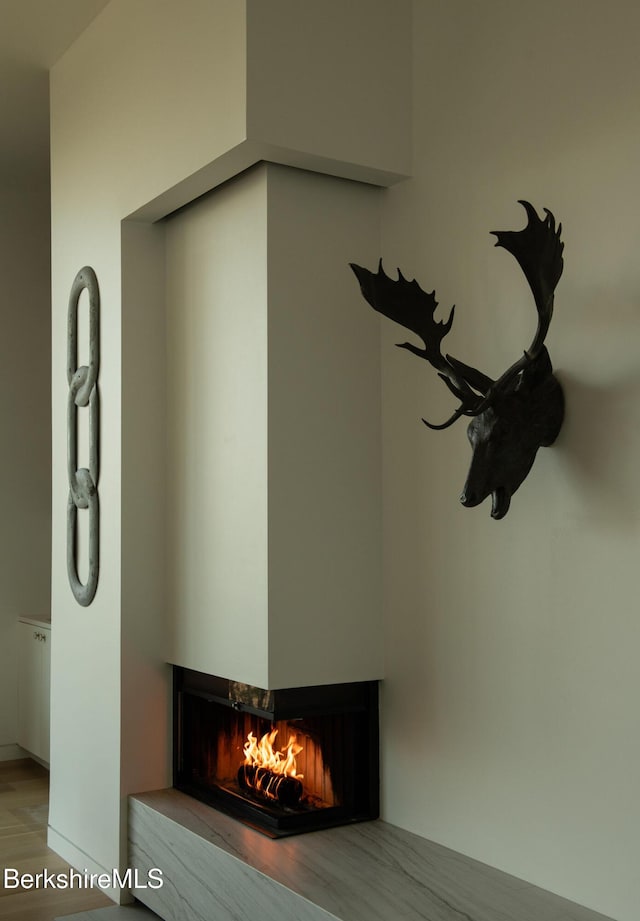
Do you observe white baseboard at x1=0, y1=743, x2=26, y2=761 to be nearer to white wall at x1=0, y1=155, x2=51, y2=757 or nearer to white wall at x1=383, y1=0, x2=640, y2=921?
white wall at x1=0, y1=155, x2=51, y2=757

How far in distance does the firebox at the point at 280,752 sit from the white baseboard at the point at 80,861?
16.3 inches

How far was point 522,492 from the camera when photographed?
273cm

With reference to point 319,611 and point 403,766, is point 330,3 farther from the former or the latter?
point 403,766

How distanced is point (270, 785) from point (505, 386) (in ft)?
5.59

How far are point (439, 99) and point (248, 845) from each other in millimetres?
2388

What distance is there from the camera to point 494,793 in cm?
280

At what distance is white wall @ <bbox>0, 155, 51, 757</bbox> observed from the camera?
5660 mm

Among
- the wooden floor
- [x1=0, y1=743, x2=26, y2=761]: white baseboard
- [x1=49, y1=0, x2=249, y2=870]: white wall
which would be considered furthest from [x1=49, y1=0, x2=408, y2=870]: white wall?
[x1=0, y1=743, x2=26, y2=761]: white baseboard

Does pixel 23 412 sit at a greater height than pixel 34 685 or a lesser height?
greater

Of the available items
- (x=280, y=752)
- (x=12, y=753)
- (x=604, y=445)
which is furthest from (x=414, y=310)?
(x=12, y=753)

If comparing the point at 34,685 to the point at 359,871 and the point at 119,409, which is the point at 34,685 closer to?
the point at 119,409

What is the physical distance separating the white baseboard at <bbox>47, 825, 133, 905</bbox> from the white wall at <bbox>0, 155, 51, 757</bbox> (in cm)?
155

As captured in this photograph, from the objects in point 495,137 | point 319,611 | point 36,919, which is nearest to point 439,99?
point 495,137

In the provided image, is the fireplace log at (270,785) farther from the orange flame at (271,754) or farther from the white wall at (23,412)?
the white wall at (23,412)
